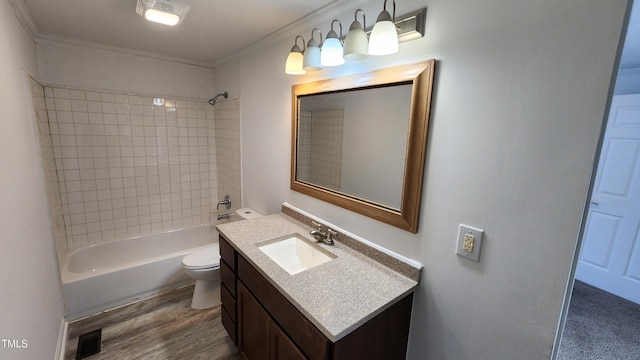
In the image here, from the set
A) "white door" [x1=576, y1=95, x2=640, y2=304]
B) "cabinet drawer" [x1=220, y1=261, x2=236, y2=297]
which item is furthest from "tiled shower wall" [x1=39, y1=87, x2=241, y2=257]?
"white door" [x1=576, y1=95, x2=640, y2=304]

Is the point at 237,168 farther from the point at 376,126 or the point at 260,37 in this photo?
the point at 376,126

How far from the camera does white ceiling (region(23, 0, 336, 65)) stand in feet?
5.03

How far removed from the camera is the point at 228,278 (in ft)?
5.61

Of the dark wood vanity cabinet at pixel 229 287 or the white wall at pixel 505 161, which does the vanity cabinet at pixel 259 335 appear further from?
the white wall at pixel 505 161

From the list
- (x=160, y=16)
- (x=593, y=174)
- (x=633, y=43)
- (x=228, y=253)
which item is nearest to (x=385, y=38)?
(x=593, y=174)

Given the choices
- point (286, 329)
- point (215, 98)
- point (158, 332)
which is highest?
point (215, 98)

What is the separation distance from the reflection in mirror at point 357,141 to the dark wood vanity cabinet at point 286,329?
553 millimetres

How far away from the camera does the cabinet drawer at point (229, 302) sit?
168 centimetres

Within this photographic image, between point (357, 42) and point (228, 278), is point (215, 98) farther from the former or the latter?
point (357, 42)

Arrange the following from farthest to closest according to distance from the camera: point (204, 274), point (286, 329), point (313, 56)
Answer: point (204, 274) < point (313, 56) < point (286, 329)

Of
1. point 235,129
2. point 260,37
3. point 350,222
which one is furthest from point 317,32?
point 235,129

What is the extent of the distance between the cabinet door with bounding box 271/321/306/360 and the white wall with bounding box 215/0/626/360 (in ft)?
1.90

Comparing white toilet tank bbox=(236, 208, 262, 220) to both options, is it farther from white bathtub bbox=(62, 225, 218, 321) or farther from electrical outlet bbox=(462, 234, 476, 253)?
electrical outlet bbox=(462, 234, 476, 253)

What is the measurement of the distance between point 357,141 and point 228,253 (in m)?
1.09
